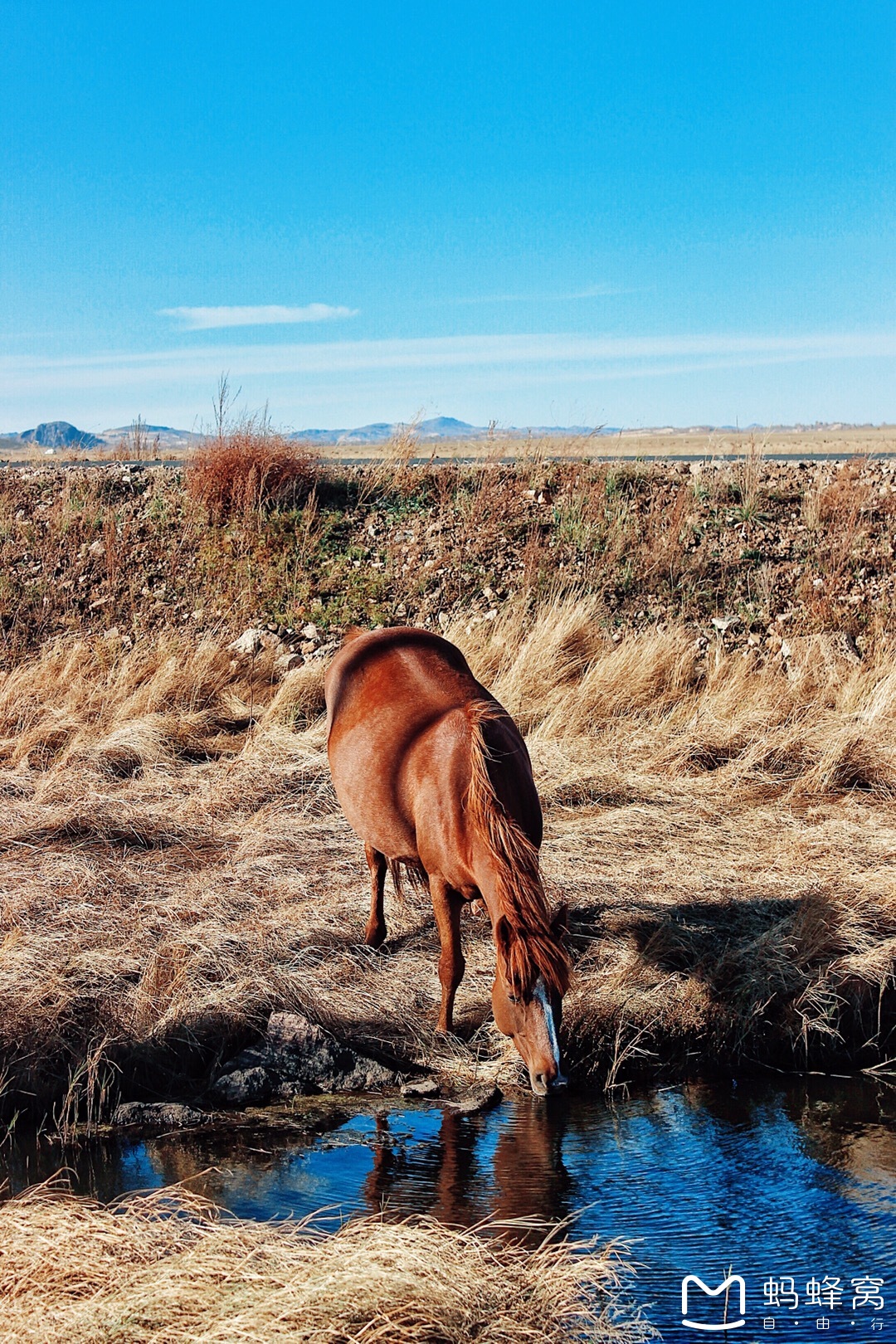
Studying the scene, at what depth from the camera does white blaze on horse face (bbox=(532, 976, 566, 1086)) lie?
4.90 m

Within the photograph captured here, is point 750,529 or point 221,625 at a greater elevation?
point 750,529

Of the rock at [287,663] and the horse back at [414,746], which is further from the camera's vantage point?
the rock at [287,663]

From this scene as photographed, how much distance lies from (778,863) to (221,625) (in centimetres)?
789

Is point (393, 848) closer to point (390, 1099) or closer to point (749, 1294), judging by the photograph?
point (390, 1099)

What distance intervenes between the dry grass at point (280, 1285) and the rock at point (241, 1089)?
1515 mm

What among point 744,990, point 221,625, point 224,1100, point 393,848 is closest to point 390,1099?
point 224,1100

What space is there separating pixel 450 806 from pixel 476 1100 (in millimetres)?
1399

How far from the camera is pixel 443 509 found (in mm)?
16391

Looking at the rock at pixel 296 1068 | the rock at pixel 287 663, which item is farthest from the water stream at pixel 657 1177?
the rock at pixel 287 663

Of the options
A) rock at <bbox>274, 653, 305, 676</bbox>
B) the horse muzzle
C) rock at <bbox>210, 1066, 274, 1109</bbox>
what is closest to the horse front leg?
rock at <bbox>210, 1066, 274, 1109</bbox>

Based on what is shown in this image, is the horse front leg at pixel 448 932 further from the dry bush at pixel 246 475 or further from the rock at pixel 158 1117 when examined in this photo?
the dry bush at pixel 246 475

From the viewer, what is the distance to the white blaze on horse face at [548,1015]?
4.90 meters

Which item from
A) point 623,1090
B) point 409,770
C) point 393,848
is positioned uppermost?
point 409,770

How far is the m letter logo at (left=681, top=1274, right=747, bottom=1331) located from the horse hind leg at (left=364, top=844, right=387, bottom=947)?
126 inches
